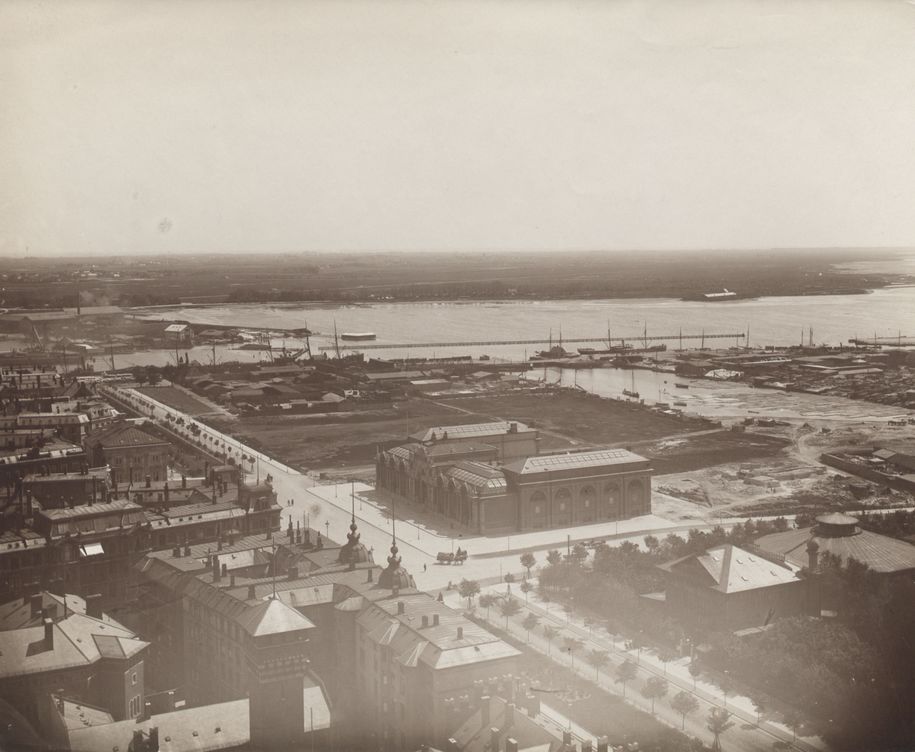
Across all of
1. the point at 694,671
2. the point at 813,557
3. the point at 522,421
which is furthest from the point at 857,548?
the point at 522,421

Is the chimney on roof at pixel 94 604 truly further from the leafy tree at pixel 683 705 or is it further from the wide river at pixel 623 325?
the wide river at pixel 623 325

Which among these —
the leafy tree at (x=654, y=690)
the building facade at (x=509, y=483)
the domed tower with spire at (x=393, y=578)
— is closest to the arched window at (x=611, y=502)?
the building facade at (x=509, y=483)

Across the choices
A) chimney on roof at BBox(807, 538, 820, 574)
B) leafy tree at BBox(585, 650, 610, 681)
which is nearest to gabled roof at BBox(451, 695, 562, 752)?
leafy tree at BBox(585, 650, 610, 681)

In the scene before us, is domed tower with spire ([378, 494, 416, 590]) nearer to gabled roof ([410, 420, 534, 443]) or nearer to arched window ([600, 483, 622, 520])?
arched window ([600, 483, 622, 520])

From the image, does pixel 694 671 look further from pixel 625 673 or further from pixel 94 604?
pixel 94 604

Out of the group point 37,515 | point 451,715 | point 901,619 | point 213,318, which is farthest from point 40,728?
point 213,318

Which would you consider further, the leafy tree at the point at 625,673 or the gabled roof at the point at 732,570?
the gabled roof at the point at 732,570
